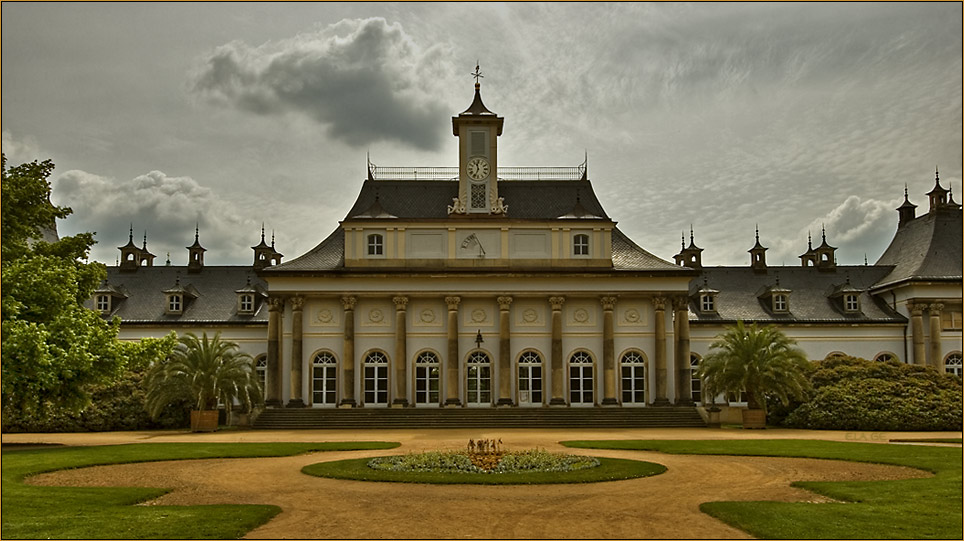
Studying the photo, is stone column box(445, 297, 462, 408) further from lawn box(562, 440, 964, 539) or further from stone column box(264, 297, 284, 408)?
lawn box(562, 440, 964, 539)

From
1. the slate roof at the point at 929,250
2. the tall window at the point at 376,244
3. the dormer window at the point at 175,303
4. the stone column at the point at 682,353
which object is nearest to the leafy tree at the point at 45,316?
the tall window at the point at 376,244

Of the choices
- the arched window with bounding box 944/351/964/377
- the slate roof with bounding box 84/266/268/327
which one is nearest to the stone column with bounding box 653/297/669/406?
the arched window with bounding box 944/351/964/377


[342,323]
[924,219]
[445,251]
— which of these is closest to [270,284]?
[342,323]

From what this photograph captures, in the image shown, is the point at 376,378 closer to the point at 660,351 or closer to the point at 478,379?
the point at 478,379

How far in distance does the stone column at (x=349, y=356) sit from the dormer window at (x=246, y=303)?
1105cm

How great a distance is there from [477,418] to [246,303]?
20.8 meters

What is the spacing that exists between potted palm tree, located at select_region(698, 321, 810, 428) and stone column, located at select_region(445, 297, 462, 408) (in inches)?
524

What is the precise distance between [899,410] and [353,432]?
24489mm

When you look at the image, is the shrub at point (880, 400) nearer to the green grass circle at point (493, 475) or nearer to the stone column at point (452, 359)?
the stone column at point (452, 359)

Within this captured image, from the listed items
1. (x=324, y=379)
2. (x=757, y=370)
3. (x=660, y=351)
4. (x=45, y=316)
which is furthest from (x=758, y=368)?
(x=45, y=316)

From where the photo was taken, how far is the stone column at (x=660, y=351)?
5081 cm

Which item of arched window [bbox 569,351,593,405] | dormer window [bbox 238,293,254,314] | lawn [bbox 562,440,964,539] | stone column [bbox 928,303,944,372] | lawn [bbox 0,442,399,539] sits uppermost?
dormer window [bbox 238,293,254,314]

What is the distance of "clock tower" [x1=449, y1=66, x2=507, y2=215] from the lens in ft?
180

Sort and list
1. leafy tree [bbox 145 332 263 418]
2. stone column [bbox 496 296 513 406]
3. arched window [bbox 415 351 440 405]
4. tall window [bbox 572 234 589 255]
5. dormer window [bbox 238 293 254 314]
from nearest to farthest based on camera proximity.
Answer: leafy tree [bbox 145 332 263 418]
stone column [bbox 496 296 513 406]
arched window [bbox 415 351 440 405]
tall window [bbox 572 234 589 255]
dormer window [bbox 238 293 254 314]
